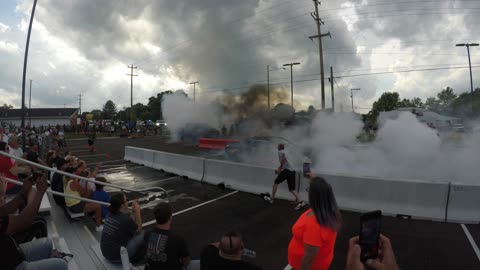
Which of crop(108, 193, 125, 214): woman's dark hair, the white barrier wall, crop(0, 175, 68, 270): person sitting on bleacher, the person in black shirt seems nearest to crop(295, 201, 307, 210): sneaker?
the white barrier wall

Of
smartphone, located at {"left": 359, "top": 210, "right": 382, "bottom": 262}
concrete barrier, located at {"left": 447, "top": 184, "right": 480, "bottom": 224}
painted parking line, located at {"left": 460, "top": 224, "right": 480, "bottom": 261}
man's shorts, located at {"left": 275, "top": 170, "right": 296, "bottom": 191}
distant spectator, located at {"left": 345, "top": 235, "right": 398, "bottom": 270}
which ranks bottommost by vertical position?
painted parking line, located at {"left": 460, "top": 224, "right": 480, "bottom": 261}

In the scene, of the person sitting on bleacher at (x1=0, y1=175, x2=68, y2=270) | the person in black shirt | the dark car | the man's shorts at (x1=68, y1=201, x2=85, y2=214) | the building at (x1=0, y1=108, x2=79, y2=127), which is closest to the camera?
the person sitting on bleacher at (x1=0, y1=175, x2=68, y2=270)

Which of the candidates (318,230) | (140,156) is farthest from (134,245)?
(140,156)

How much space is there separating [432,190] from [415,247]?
1.87m

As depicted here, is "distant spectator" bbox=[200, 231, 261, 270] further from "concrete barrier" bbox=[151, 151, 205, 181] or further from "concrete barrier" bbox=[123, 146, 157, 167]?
"concrete barrier" bbox=[123, 146, 157, 167]

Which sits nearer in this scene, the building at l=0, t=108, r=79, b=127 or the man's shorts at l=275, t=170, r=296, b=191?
the man's shorts at l=275, t=170, r=296, b=191

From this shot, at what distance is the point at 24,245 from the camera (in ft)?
11.2

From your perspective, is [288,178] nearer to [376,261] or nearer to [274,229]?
[274,229]

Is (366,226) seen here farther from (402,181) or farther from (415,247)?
(402,181)

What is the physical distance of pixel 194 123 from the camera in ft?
91.2

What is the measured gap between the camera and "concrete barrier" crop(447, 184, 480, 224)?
Answer: 5.81 m

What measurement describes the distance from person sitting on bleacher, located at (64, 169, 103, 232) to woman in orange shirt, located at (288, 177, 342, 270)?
4.29m

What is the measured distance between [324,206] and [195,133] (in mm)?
24986

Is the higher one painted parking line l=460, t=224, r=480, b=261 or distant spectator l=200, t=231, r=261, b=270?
distant spectator l=200, t=231, r=261, b=270
